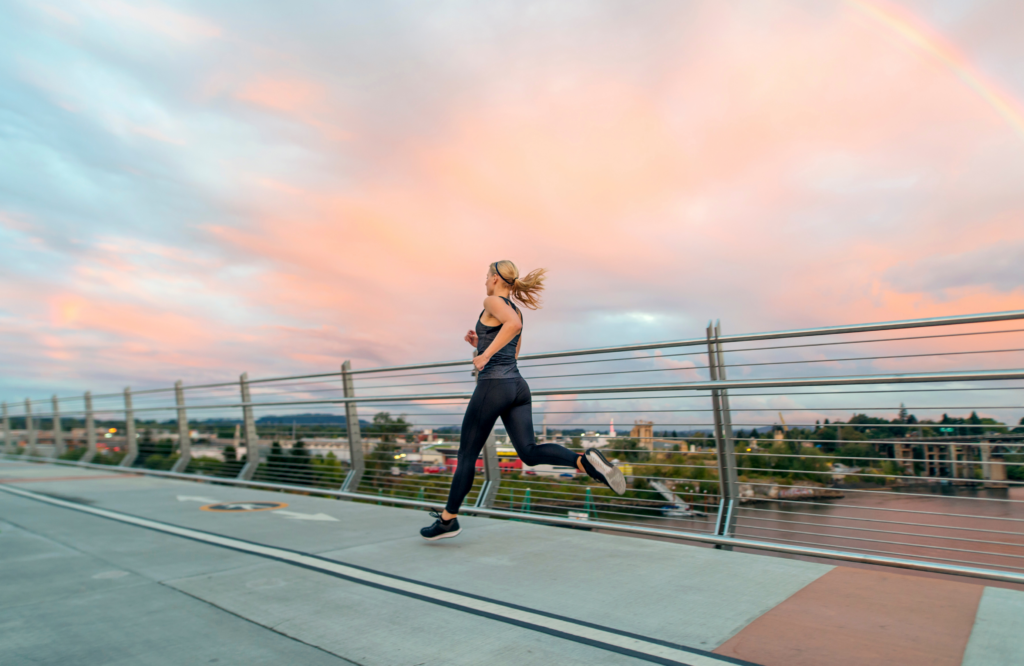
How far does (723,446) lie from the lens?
4316 mm

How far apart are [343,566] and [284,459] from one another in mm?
5107

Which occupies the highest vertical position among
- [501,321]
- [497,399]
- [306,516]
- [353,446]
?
[501,321]

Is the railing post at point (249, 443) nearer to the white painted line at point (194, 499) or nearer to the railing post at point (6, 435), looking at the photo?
the white painted line at point (194, 499)

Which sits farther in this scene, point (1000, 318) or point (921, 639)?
point (1000, 318)

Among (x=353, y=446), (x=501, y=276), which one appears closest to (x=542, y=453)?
(x=501, y=276)

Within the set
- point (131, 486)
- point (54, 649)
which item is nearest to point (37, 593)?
point (54, 649)

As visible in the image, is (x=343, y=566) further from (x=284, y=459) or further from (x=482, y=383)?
(x=284, y=459)

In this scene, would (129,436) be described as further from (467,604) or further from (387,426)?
(467,604)

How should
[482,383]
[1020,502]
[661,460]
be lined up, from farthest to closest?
[661,460] < [482,383] < [1020,502]

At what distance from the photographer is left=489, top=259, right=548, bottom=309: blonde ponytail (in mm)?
4164

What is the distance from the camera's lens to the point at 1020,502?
305 centimetres

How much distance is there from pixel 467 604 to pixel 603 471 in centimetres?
119

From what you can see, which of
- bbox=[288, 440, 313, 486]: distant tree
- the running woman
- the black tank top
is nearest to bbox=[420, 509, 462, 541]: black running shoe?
the running woman

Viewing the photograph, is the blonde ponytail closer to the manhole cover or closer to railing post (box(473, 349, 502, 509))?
railing post (box(473, 349, 502, 509))
